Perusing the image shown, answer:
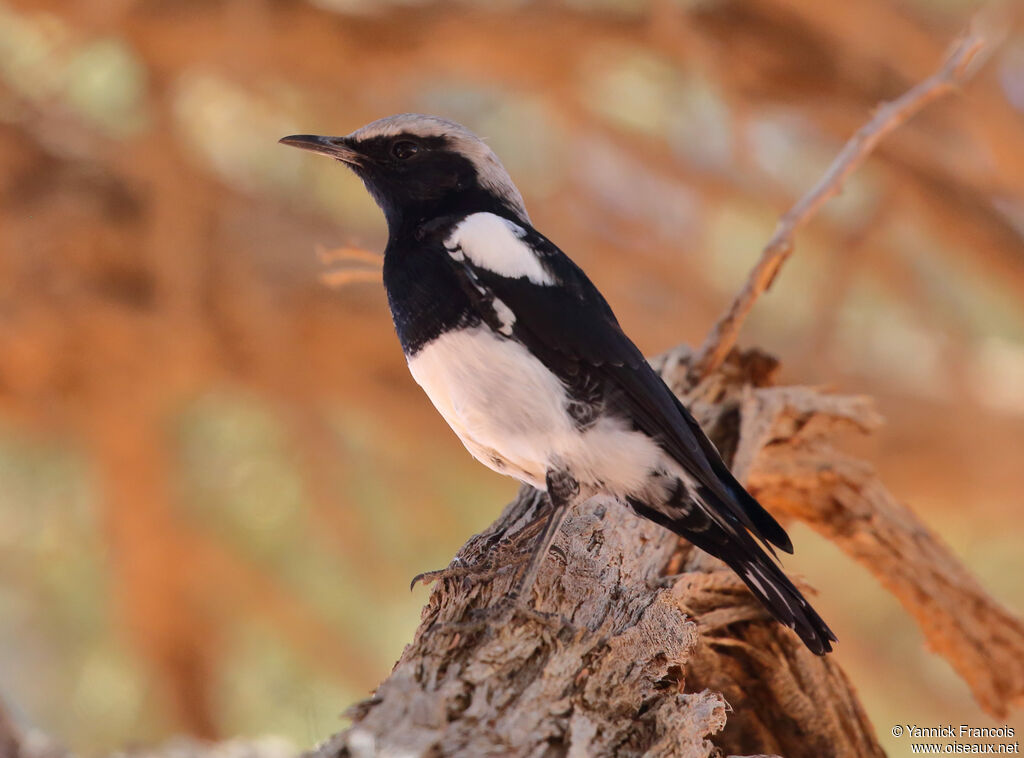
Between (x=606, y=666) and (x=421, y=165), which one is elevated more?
(x=421, y=165)

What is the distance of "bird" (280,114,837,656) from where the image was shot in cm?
286

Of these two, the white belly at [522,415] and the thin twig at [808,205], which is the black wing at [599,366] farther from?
the thin twig at [808,205]

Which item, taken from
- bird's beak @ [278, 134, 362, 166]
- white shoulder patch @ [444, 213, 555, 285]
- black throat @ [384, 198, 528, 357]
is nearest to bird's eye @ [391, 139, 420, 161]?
bird's beak @ [278, 134, 362, 166]

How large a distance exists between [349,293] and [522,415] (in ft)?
15.7

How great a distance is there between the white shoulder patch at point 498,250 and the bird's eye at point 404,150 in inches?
15.5

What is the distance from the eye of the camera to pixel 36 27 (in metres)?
6.74

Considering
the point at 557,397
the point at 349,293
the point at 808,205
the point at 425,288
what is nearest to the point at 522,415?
the point at 557,397

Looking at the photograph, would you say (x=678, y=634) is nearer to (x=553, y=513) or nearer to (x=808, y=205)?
(x=553, y=513)

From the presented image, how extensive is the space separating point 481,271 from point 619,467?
2.04ft

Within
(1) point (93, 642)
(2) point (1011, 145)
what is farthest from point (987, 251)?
(1) point (93, 642)

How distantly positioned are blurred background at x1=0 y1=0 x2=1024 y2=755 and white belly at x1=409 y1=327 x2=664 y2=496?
383 centimetres

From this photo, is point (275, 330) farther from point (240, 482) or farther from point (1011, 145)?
point (1011, 145)

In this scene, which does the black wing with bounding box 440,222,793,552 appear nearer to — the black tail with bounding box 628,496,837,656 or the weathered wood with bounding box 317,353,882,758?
the black tail with bounding box 628,496,837,656

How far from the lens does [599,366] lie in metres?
2.92
